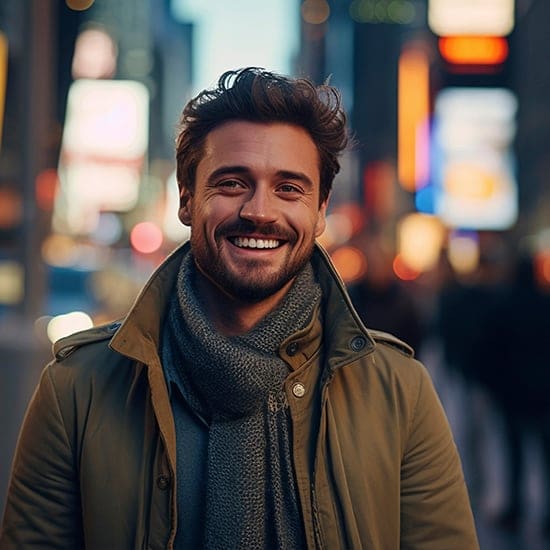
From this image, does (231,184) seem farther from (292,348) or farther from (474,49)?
(474,49)

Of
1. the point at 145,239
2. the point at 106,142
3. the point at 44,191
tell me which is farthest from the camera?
the point at 145,239

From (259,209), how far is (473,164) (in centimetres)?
2703

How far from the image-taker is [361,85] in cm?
11112

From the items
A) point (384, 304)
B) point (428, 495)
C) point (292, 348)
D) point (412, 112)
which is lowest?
point (428, 495)

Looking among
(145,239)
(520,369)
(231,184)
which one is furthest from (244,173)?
(145,239)

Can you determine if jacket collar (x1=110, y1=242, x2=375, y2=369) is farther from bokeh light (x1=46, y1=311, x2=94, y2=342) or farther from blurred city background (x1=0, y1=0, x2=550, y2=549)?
bokeh light (x1=46, y1=311, x2=94, y2=342)

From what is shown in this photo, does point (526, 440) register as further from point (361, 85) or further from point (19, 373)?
point (361, 85)

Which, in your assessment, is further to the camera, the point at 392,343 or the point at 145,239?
the point at 145,239

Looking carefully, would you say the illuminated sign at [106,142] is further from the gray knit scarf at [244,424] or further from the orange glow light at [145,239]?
the orange glow light at [145,239]

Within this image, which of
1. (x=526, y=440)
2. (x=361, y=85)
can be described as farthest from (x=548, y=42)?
(x=361, y=85)

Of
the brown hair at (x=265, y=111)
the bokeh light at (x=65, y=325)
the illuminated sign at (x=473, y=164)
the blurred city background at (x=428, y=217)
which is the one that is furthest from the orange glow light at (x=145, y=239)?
the brown hair at (x=265, y=111)

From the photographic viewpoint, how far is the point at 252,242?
291cm

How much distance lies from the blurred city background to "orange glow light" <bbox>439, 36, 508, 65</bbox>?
0.03 meters

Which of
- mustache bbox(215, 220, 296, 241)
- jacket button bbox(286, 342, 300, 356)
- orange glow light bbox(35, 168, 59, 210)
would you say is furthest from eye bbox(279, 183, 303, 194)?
orange glow light bbox(35, 168, 59, 210)
